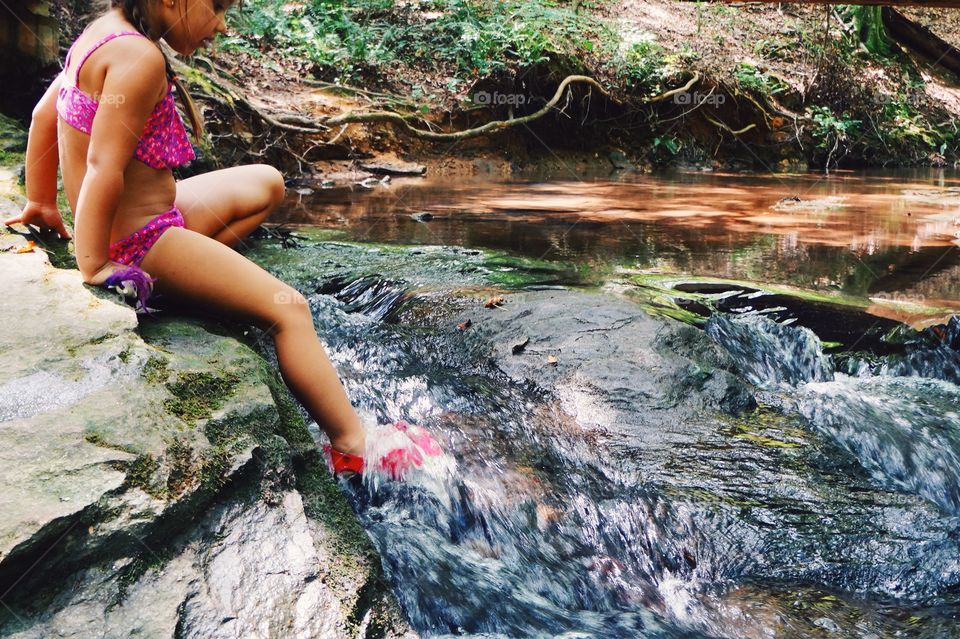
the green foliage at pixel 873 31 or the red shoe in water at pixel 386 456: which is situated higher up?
the green foliage at pixel 873 31

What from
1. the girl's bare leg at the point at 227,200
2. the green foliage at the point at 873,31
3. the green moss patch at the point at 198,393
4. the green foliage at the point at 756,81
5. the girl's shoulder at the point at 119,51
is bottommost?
the green moss patch at the point at 198,393

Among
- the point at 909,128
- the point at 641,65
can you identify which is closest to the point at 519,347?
the point at 641,65

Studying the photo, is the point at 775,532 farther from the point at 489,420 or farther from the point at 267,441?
the point at 267,441

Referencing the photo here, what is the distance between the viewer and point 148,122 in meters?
2.09

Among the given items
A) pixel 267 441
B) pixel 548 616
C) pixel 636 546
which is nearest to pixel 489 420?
pixel 636 546

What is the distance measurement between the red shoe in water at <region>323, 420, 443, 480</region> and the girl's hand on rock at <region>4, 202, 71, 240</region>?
54.0 inches

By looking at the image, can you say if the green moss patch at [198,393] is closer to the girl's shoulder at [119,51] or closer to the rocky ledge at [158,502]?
the rocky ledge at [158,502]

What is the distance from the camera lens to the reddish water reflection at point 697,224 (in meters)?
Answer: 4.63

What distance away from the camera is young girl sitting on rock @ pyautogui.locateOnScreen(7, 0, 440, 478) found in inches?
75.5

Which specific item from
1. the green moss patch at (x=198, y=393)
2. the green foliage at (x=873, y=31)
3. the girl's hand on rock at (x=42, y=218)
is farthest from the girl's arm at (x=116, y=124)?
the green foliage at (x=873, y=31)

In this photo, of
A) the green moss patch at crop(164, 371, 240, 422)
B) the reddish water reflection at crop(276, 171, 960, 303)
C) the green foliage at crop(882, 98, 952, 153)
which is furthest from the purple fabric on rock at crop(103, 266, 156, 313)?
the green foliage at crop(882, 98, 952, 153)

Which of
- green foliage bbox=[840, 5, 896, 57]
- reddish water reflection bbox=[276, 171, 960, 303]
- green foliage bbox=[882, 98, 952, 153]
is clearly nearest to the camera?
reddish water reflection bbox=[276, 171, 960, 303]

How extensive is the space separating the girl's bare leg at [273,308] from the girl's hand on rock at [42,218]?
0.80 meters

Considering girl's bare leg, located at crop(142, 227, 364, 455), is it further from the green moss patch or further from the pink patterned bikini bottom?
the green moss patch
